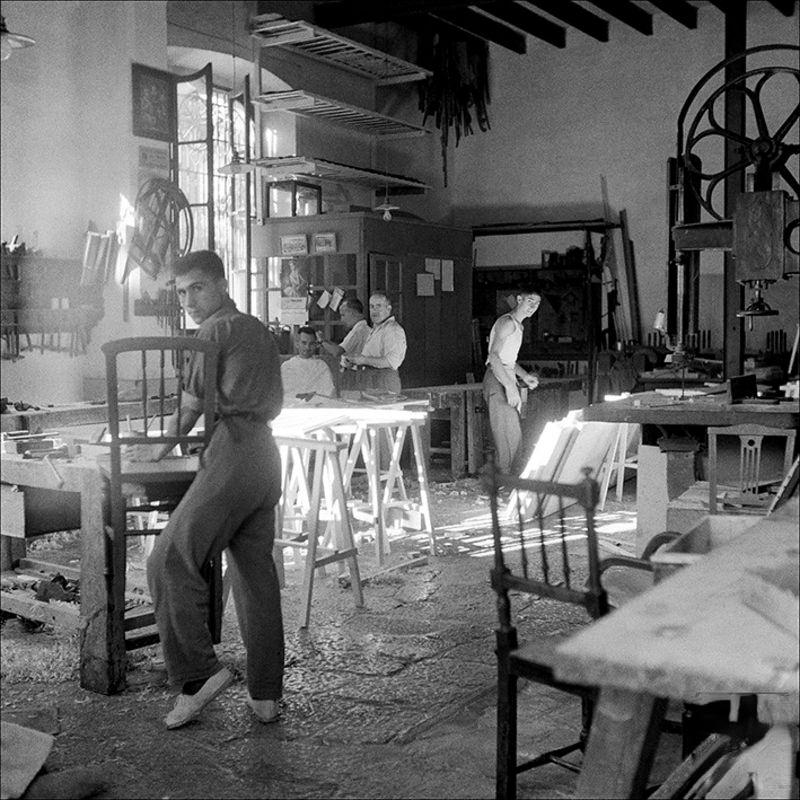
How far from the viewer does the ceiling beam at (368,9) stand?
11367 millimetres

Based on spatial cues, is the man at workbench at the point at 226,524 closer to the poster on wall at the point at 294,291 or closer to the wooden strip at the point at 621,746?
the wooden strip at the point at 621,746

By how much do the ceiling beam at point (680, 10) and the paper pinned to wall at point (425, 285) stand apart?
3.77 metres

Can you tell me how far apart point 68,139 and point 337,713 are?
603 centimetres

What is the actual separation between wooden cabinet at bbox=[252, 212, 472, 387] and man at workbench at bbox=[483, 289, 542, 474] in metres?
2.25

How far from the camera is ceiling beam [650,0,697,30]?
498 inches

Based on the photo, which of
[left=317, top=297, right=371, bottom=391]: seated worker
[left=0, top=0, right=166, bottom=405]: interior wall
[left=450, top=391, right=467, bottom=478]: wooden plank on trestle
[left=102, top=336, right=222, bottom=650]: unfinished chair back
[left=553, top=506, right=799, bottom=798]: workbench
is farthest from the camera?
[left=450, top=391, right=467, bottom=478]: wooden plank on trestle

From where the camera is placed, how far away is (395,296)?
1159cm

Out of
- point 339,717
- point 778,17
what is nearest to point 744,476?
point 339,717

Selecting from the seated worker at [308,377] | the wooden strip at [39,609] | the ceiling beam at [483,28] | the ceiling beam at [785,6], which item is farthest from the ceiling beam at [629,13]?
the wooden strip at [39,609]

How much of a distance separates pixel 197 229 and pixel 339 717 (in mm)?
7342

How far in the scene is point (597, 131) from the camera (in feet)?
45.7

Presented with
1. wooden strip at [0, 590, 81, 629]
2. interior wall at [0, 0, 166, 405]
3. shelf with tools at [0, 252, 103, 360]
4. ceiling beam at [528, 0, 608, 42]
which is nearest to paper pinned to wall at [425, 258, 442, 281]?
ceiling beam at [528, 0, 608, 42]

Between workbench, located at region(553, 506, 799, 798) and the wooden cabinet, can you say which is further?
the wooden cabinet

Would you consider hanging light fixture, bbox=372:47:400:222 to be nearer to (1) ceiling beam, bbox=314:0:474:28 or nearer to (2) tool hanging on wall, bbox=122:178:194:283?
(1) ceiling beam, bbox=314:0:474:28
